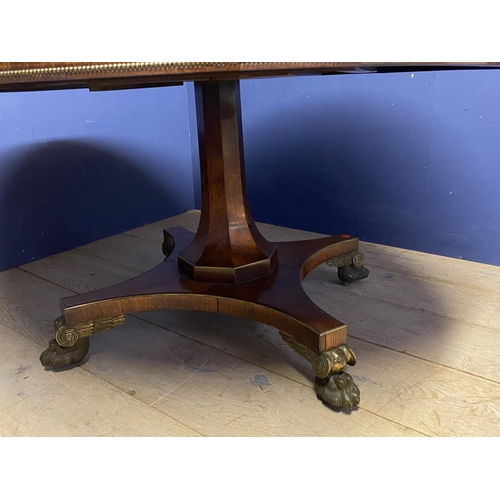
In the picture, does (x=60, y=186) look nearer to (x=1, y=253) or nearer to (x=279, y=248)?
(x=1, y=253)

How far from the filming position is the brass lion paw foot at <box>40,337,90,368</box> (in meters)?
1.24

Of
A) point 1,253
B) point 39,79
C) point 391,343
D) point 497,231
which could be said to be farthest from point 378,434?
point 1,253

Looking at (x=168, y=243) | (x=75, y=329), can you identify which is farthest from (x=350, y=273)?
(x=75, y=329)

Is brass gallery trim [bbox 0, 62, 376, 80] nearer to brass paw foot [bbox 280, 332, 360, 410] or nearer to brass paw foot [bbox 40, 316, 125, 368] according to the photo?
brass paw foot [bbox 280, 332, 360, 410]

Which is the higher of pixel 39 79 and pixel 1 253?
pixel 39 79

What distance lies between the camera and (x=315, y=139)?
6.53ft

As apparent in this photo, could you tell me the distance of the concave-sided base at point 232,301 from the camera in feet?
3.57

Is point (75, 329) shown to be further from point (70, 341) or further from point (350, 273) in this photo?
point (350, 273)

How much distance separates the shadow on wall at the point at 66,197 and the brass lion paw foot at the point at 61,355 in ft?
2.42

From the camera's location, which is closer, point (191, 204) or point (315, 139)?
point (315, 139)

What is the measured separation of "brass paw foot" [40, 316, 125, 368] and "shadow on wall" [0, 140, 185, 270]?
743 mm

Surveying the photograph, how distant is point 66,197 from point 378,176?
1.03m

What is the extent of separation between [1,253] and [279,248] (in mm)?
927

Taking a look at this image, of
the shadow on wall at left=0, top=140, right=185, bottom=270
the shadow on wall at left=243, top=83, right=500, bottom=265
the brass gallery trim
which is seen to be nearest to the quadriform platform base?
the brass gallery trim
